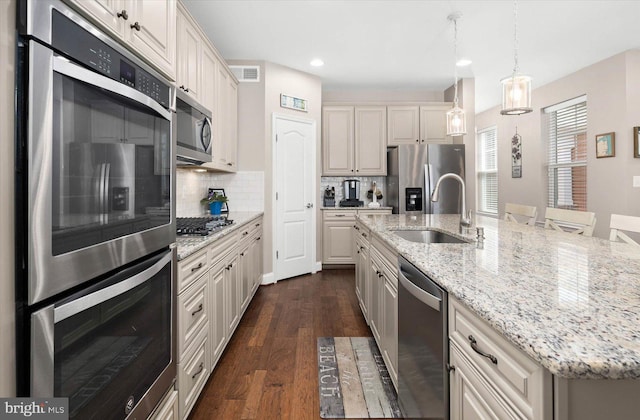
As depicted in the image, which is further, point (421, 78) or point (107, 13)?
point (421, 78)

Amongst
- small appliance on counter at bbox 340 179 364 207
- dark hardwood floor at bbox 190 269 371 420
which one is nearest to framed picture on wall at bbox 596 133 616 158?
small appliance on counter at bbox 340 179 364 207

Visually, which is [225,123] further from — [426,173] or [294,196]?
[426,173]

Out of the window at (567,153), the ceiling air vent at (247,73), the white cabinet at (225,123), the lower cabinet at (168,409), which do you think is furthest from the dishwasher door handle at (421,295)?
the window at (567,153)

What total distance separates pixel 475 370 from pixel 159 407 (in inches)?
46.3

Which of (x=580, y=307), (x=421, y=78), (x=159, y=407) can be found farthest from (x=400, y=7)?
(x=159, y=407)

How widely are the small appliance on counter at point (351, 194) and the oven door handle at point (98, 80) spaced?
12.9 ft

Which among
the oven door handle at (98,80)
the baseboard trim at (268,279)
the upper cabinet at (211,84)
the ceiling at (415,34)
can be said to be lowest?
the baseboard trim at (268,279)

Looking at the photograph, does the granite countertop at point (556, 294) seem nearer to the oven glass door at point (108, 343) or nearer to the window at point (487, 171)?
the oven glass door at point (108, 343)

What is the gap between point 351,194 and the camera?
5.10 meters

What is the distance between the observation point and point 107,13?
0.99 meters

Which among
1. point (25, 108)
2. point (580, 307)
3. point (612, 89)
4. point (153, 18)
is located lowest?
point (580, 307)

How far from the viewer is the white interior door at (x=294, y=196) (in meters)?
4.17

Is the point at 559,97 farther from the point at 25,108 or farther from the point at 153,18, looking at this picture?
the point at 25,108

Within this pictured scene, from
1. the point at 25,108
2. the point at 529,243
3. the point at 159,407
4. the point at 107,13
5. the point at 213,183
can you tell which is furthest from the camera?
the point at 213,183
